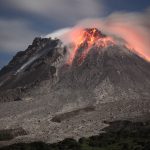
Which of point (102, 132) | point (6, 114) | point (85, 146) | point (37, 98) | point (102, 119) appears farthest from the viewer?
point (37, 98)

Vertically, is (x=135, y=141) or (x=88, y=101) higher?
(x=88, y=101)

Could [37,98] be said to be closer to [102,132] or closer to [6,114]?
[6,114]

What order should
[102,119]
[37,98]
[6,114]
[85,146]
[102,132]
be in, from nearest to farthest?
[85,146]
[102,132]
[102,119]
[6,114]
[37,98]

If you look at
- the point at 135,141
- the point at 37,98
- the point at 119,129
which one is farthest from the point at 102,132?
the point at 37,98

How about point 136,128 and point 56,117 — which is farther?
point 56,117

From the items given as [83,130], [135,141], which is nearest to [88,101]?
[83,130]

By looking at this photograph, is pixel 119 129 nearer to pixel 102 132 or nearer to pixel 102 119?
pixel 102 132
